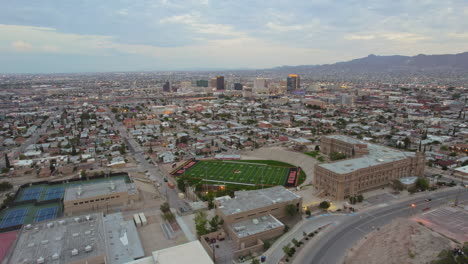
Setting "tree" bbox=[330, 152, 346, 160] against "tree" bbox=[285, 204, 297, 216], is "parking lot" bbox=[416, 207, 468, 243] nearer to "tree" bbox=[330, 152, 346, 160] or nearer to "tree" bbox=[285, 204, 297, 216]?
"tree" bbox=[285, 204, 297, 216]

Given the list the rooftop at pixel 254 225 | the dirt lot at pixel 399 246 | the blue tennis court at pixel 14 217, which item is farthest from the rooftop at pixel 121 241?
the dirt lot at pixel 399 246

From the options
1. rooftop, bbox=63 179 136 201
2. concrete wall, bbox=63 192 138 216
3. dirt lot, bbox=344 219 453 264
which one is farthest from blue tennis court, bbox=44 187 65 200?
dirt lot, bbox=344 219 453 264

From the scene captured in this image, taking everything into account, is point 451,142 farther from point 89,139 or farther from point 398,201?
point 89,139

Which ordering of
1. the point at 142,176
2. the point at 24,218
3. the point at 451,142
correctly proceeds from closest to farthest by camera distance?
the point at 24,218
the point at 142,176
the point at 451,142

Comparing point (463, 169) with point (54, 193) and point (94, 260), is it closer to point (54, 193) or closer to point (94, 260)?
point (94, 260)

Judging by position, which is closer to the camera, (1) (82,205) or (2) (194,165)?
(1) (82,205)

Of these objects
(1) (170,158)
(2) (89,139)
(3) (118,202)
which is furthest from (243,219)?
(2) (89,139)

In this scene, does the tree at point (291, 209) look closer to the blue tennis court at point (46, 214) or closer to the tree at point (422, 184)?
the tree at point (422, 184)
